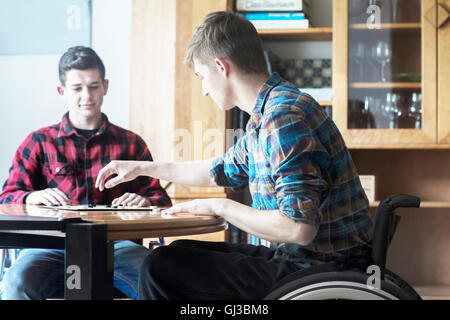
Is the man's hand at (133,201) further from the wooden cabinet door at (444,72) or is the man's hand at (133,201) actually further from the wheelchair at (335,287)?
the wooden cabinet door at (444,72)

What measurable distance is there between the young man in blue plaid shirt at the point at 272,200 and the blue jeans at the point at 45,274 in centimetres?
49

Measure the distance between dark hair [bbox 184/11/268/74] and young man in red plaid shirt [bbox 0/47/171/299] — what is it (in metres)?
0.56

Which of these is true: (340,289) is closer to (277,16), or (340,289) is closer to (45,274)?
(45,274)

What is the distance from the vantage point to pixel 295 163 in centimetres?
117

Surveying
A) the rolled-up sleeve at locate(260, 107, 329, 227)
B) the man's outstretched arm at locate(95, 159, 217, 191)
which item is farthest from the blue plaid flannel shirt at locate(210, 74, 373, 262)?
the man's outstretched arm at locate(95, 159, 217, 191)

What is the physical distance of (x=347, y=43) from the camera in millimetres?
2859

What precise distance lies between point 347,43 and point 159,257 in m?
1.90

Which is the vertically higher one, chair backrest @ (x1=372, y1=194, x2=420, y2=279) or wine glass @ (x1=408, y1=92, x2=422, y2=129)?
wine glass @ (x1=408, y1=92, x2=422, y2=129)

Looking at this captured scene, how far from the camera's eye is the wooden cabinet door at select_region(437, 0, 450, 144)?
9.04 feet

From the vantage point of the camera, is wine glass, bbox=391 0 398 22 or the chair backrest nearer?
the chair backrest

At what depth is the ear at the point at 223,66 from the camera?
1413mm

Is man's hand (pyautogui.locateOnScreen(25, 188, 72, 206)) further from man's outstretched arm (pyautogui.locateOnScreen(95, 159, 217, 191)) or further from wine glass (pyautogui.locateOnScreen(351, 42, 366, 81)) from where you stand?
wine glass (pyautogui.locateOnScreen(351, 42, 366, 81))

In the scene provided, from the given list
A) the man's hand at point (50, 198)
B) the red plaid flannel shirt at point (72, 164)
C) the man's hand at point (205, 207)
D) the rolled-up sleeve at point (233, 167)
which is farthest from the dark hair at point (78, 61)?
the man's hand at point (205, 207)
